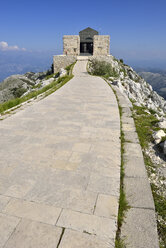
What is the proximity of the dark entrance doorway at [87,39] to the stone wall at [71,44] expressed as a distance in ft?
17.1

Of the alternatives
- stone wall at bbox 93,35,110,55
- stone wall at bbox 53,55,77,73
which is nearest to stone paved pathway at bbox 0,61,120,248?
stone wall at bbox 53,55,77,73

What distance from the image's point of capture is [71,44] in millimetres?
40562

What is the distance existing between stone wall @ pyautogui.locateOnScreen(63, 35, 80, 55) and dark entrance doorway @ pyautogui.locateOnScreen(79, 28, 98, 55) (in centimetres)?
520

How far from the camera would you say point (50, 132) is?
19.7 feet

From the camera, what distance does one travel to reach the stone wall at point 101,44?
39.8 metres

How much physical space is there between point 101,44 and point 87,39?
6936mm

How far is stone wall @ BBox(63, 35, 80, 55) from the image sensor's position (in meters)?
39.9

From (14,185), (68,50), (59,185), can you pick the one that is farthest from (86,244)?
(68,50)

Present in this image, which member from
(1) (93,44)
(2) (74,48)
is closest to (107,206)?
(2) (74,48)

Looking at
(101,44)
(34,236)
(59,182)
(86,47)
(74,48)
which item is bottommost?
(34,236)

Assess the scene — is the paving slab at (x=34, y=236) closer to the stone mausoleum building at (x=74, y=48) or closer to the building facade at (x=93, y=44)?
the stone mausoleum building at (x=74, y=48)

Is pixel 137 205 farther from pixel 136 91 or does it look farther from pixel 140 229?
pixel 136 91

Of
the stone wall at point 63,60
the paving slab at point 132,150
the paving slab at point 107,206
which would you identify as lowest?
the paving slab at point 107,206

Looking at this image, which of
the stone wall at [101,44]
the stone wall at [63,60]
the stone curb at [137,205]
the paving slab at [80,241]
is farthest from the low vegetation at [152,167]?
the stone wall at [101,44]
